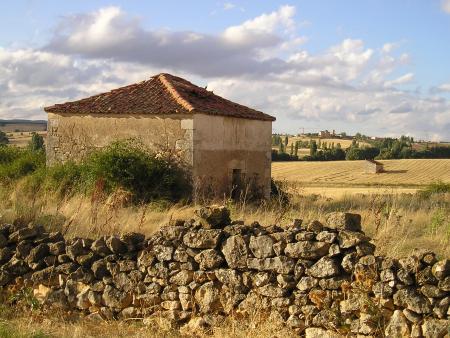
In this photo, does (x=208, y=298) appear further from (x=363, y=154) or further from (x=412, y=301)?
(x=363, y=154)

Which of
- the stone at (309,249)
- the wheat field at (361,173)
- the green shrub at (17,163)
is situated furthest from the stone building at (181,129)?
the wheat field at (361,173)

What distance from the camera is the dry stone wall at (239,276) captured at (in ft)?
18.7

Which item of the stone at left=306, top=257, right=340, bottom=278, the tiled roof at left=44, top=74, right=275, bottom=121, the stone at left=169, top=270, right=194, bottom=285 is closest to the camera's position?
the stone at left=306, top=257, right=340, bottom=278

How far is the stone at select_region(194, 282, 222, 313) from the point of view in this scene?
6.80 metres

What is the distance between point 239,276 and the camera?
6707mm

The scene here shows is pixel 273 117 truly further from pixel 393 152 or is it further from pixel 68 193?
pixel 393 152

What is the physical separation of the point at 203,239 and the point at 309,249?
1.34 meters

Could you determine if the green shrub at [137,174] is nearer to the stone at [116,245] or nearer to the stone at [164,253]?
the stone at [116,245]

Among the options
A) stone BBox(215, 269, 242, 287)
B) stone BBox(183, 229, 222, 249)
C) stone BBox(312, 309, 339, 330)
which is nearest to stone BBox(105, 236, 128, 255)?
stone BBox(183, 229, 222, 249)

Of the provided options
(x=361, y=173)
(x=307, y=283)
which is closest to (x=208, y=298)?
(x=307, y=283)

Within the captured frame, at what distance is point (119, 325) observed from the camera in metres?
7.11

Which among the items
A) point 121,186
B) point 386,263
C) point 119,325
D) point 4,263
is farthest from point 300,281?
point 121,186

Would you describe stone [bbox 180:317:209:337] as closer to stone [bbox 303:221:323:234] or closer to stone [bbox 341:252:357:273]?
stone [bbox 303:221:323:234]

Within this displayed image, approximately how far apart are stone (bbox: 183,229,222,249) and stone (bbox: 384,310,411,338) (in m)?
A: 2.18
